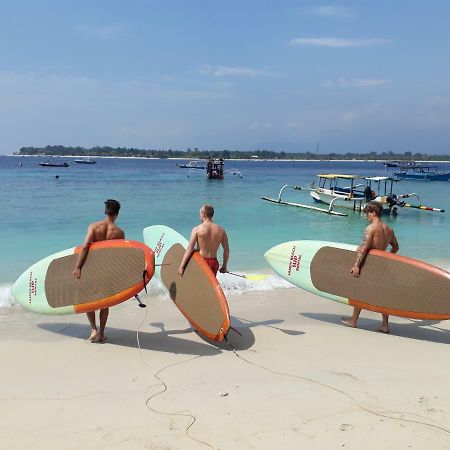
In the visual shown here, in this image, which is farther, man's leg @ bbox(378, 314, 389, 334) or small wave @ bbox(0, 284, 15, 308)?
small wave @ bbox(0, 284, 15, 308)

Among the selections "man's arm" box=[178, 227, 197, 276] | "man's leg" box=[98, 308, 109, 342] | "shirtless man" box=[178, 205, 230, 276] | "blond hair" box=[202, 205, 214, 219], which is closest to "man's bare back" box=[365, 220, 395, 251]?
"shirtless man" box=[178, 205, 230, 276]

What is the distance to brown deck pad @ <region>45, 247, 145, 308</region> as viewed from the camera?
5062 millimetres

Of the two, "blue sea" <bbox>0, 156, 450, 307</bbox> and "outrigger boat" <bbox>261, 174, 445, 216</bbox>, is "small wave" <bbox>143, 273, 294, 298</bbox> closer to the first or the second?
"blue sea" <bbox>0, 156, 450, 307</bbox>

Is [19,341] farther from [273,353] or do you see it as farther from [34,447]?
[273,353]

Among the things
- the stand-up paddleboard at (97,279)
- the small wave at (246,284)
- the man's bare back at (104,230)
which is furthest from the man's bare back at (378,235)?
the man's bare back at (104,230)

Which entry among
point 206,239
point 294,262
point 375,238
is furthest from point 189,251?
point 375,238

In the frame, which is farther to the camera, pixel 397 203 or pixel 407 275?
pixel 397 203

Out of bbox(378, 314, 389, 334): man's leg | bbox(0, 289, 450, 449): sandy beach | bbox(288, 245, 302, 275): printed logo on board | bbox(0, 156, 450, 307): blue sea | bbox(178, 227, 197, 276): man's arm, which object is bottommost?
bbox(0, 156, 450, 307): blue sea

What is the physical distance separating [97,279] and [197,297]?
1.05 meters

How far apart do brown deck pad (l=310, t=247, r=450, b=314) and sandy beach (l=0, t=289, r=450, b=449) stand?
0.39m

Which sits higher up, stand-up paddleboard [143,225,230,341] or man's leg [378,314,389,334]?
stand-up paddleboard [143,225,230,341]

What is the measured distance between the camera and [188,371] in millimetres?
4477

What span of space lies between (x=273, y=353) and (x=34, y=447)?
2.43m

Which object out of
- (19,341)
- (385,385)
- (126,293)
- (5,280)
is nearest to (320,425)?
(385,385)
